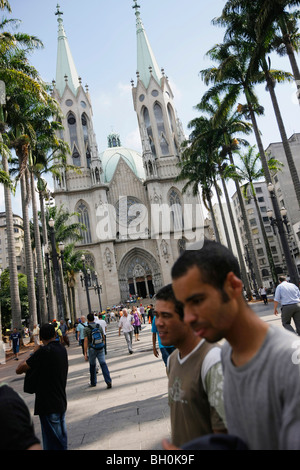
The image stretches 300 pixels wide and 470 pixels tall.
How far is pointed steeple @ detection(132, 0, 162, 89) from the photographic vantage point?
49.6m

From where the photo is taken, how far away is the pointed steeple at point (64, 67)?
4766cm

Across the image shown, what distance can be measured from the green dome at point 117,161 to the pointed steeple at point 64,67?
1055 cm

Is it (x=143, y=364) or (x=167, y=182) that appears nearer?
(x=143, y=364)

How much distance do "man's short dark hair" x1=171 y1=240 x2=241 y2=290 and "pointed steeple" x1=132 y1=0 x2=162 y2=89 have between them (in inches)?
2048

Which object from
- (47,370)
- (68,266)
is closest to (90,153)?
(68,266)

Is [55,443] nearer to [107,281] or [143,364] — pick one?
[143,364]

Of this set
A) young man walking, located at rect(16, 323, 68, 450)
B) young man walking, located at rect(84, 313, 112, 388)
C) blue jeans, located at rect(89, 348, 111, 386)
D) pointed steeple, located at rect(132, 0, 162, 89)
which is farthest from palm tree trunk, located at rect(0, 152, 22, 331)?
pointed steeple, located at rect(132, 0, 162, 89)

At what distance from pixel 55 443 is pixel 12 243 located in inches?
612

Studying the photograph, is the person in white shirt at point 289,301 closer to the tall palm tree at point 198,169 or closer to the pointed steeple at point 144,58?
the tall palm tree at point 198,169

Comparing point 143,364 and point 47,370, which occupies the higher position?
point 47,370

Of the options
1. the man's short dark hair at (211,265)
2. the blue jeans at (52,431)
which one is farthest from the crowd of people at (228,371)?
the blue jeans at (52,431)

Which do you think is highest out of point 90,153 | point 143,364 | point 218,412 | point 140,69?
point 140,69

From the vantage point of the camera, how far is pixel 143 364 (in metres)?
9.22
